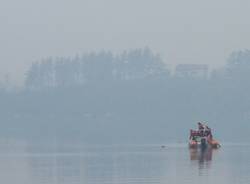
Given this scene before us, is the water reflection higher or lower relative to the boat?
lower

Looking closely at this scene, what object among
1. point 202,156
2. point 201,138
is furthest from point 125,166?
point 201,138

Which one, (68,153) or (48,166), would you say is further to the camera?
(68,153)

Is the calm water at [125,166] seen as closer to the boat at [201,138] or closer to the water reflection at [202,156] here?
the water reflection at [202,156]

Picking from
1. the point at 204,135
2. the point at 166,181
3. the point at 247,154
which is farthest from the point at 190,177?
the point at 204,135

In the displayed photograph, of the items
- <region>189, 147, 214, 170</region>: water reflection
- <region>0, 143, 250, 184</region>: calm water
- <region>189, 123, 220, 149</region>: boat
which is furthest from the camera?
<region>189, 123, 220, 149</region>: boat

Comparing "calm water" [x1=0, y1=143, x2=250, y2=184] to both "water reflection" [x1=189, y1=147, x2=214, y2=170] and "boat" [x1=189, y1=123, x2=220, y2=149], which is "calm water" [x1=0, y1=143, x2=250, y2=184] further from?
"boat" [x1=189, y1=123, x2=220, y2=149]

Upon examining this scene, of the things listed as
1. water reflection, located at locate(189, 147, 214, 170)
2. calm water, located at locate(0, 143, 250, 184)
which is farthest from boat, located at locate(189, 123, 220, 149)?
calm water, located at locate(0, 143, 250, 184)

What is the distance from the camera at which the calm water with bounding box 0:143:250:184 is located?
185 feet

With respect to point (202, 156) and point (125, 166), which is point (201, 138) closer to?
point (202, 156)

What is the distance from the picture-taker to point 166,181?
180 ft

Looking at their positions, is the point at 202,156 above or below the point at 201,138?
below

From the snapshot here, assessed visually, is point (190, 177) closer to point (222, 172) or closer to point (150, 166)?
point (222, 172)

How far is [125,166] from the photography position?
66.4m

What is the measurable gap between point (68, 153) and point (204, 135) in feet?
33.7
